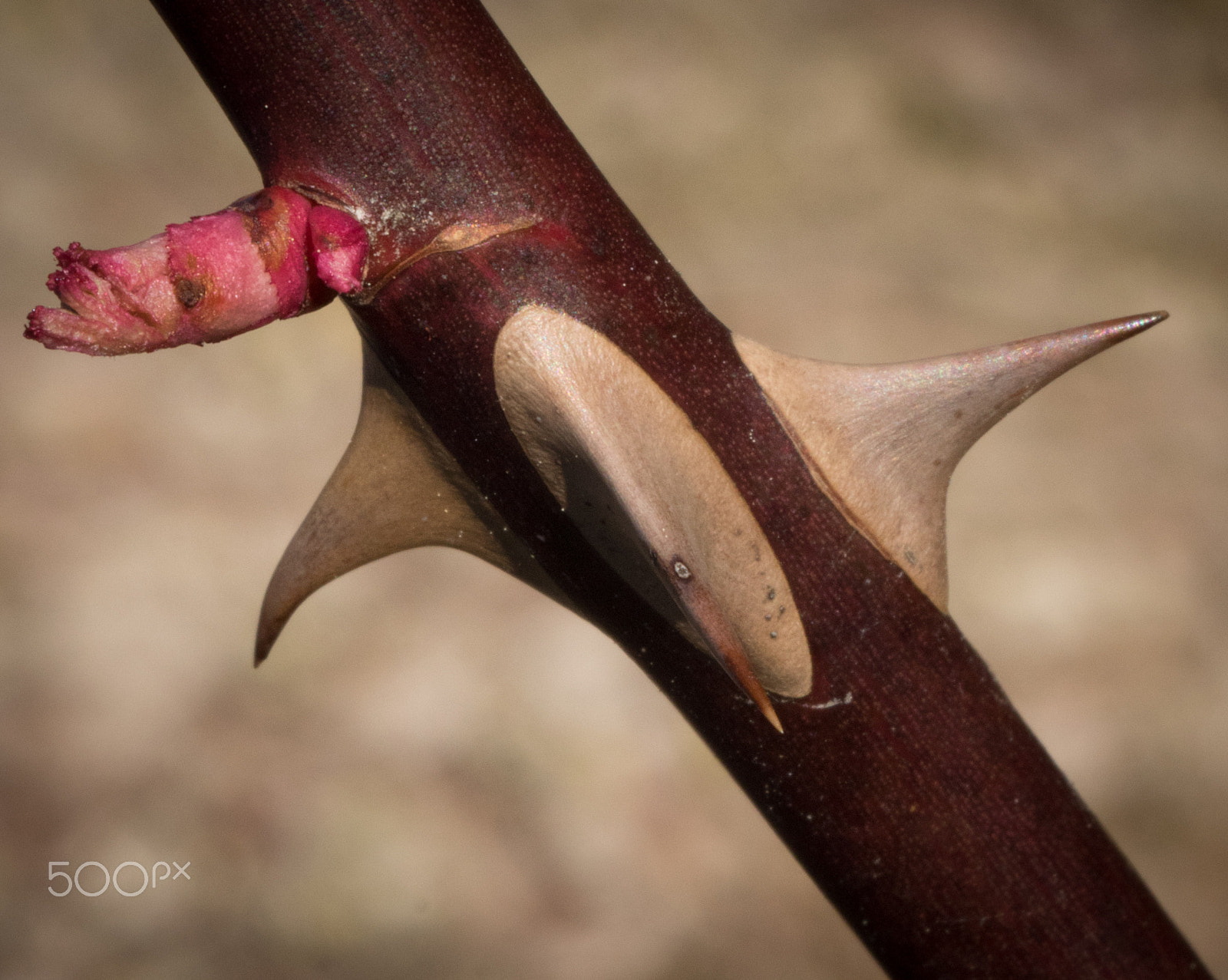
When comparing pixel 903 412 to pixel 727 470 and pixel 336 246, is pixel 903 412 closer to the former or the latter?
pixel 727 470

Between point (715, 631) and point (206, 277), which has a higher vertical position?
point (206, 277)

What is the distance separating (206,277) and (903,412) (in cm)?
20

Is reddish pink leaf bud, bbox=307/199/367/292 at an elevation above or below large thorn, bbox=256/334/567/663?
above

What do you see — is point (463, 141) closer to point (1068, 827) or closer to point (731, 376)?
point (731, 376)

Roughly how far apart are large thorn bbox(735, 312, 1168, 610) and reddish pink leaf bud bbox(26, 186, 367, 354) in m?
0.13

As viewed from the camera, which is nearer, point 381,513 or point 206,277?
point 206,277

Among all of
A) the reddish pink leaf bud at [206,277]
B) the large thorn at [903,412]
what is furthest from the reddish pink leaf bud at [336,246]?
the large thorn at [903,412]

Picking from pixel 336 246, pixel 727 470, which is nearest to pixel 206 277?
pixel 336 246

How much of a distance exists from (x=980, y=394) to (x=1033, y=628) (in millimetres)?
689

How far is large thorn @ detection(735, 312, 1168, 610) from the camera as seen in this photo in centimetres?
32

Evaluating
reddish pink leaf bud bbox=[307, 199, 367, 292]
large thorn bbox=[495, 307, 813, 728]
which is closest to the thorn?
large thorn bbox=[495, 307, 813, 728]

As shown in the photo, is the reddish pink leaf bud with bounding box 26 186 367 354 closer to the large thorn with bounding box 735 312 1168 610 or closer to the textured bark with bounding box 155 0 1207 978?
the textured bark with bounding box 155 0 1207 978

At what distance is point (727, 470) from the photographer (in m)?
0.30

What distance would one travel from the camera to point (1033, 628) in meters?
0.94
